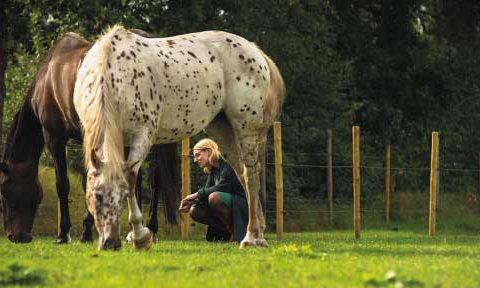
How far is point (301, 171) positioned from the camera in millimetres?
23484

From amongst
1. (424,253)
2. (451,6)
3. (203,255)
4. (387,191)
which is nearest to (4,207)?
(203,255)

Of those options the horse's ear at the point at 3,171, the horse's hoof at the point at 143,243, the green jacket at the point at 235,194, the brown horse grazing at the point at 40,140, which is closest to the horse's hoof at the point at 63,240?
the brown horse grazing at the point at 40,140

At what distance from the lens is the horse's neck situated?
1313 cm

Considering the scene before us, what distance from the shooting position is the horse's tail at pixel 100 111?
941 cm

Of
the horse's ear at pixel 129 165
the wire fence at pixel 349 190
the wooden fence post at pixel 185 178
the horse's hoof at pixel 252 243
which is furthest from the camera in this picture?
the wire fence at pixel 349 190

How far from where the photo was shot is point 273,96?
1254 centimetres

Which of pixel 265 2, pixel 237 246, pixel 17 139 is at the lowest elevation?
pixel 237 246

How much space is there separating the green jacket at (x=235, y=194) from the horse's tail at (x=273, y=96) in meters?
0.90

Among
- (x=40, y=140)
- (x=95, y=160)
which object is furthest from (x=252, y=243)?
(x=40, y=140)

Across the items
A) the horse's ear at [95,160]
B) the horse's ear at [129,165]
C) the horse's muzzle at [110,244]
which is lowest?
the horse's muzzle at [110,244]

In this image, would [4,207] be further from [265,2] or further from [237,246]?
[265,2]

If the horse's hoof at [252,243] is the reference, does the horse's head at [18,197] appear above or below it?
above

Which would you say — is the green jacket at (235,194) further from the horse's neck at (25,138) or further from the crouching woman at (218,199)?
the horse's neck at (25,138)

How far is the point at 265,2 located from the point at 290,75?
6.32ft
